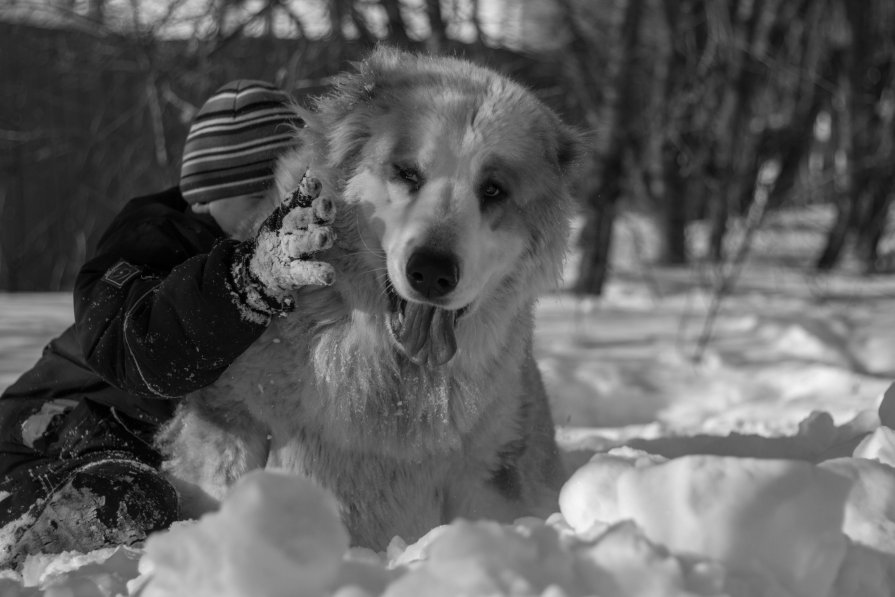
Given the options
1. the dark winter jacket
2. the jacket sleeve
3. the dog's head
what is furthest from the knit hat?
the jacket sleeve

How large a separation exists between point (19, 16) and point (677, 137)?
19.5 feet

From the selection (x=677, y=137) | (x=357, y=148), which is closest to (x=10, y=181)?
(x=677, y=137)

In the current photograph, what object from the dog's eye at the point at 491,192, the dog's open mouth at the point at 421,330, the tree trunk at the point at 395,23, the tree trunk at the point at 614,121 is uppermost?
the dog's eye at the point at 491,192

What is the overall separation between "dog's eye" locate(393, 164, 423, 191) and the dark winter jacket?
48 cm

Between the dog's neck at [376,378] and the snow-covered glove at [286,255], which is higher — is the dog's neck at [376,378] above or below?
below

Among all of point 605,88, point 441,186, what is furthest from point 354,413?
point 605,88

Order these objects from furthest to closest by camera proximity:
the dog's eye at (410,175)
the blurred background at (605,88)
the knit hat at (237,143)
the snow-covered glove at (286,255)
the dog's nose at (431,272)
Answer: the blurred background at (605,88)
the knit hat at (237,143)
the dog's eye at (410,175)
the dog's nose at (431,272)
the snow-covered glove at (286,255)

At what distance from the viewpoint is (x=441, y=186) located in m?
2.33

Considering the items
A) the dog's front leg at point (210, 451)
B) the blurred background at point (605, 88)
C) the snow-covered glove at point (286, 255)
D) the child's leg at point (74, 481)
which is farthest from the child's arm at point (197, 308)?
the blurred background at point (605, 88)

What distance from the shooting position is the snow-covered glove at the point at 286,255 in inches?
80.1

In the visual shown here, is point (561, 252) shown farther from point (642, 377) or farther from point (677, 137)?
point (677, 137)

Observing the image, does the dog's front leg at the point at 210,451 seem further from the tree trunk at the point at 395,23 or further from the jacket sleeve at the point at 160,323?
the tree trunk at the point at 395,23

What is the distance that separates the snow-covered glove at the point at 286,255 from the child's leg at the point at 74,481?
56 cm

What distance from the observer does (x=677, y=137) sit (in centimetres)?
734
